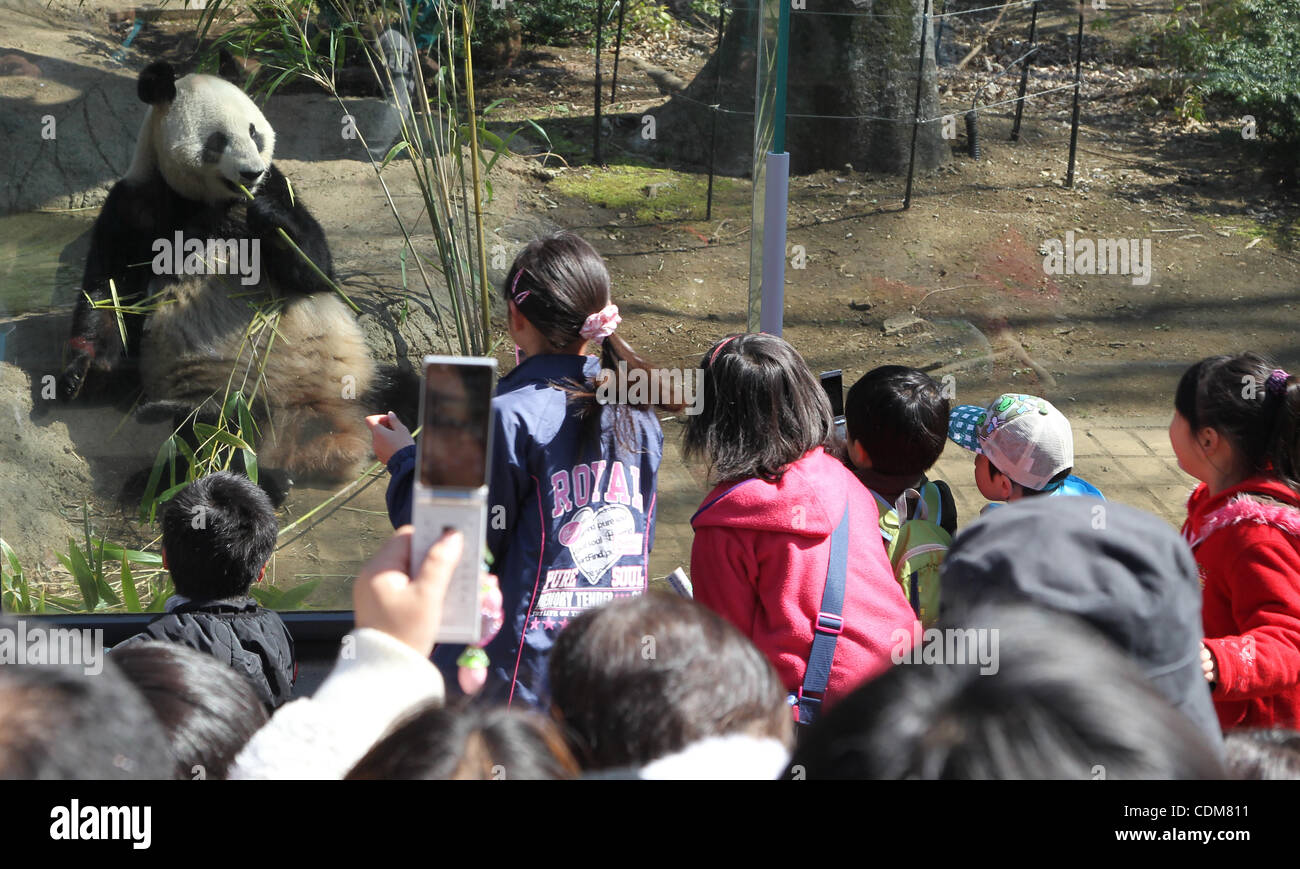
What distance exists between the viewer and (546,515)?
1741mm

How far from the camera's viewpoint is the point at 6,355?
3188mm

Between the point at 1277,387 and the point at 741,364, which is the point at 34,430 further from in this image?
the point at 1277,387

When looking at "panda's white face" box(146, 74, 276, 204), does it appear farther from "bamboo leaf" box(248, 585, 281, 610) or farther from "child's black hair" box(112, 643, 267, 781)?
"child's black hair" box(112, 643, 267, 781)

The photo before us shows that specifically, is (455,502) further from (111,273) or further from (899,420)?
(111,273)

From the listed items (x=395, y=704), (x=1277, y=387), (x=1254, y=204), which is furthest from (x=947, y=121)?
(x=395, y=704)

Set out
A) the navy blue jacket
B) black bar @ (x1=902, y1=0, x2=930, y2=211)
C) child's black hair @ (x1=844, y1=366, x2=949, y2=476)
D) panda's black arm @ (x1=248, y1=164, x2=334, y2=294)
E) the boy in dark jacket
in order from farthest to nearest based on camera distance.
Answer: black bar @ (x1=902, y1=0, x2=930, y2=211), panda's black arm @ (x1=248, y1=164, x2=334, y2=294), child's black hair @ (x1=844, y1=366, x2=949, y2=476), the boy in dark jacket, the navy blue jacket

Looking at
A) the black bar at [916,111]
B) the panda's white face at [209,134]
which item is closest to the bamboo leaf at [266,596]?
the panda's white face at [209,134]

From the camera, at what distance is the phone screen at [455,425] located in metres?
1.02

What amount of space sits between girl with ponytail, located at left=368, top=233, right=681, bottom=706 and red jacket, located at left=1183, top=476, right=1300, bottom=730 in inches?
37.3

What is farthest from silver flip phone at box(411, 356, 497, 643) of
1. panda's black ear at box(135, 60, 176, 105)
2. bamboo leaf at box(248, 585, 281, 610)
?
panda's black ear at box(135, 60, 176, 105)

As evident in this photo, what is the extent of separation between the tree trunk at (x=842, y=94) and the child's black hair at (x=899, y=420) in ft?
3.84

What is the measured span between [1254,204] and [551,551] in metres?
5.49

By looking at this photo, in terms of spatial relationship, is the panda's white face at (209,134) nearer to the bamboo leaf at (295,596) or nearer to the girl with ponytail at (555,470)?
the bamboo leaf at (295,596)

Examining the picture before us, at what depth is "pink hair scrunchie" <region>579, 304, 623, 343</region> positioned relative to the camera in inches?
69.7
